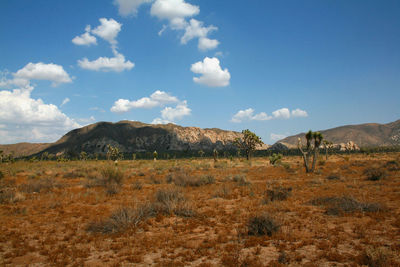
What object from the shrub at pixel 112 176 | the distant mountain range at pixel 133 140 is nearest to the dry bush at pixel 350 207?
the shrub at pixel 112 176

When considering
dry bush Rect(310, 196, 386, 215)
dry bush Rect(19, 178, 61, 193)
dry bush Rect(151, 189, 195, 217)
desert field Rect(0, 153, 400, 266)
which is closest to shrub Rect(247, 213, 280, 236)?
desert field Rect(0, 153, 400, 266)

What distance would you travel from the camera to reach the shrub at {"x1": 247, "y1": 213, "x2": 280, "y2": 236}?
323 inches

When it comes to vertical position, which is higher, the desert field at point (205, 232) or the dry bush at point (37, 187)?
the dry bush at point (37, 187)

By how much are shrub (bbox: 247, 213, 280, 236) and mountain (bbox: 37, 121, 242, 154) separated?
140920mm

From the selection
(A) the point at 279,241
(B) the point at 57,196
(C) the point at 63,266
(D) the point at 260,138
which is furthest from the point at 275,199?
(D) the point at 260,138

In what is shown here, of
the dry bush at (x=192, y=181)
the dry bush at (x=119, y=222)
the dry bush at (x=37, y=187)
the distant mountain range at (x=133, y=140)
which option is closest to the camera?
the dry bush at (x=119, y=222)

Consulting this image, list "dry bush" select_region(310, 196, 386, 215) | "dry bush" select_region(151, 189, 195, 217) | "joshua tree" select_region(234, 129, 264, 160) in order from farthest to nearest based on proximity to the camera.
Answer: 1. "joshua tree" select_region(234, 129, 264, 160)
2. "dry bush" select_region(151, 189, 195, 217)
3. "dry bush" select_region(310, 196, 386, 215)

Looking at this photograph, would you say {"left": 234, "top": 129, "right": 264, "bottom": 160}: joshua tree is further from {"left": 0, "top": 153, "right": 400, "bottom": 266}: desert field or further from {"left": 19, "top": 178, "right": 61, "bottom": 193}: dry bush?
{"left": 19, "top": 178, "right": 61, "bottom": 193}: dry bush

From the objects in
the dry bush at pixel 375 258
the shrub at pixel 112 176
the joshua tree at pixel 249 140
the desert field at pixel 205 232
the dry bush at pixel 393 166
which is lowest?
the desert field at pixel 205 232

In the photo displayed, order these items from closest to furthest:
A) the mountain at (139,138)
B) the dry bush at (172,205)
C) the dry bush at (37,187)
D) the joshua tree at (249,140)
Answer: the dry bush at (172,205) → the dry bush at (37,187) → the joshua tree at (249,140) → the mountain at (139,138)

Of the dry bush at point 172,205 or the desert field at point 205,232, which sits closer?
the desert field at point 205,232

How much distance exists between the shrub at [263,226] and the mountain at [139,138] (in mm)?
140920

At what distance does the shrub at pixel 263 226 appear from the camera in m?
8.20

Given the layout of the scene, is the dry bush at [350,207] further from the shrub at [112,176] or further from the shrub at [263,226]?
the shrub at [112,176]
